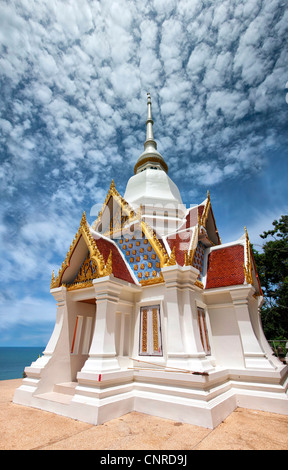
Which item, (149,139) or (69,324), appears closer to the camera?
(69,324)

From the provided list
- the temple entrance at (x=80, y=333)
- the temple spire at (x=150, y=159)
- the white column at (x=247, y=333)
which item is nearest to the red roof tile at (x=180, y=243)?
the white column at (x=247, y=333)

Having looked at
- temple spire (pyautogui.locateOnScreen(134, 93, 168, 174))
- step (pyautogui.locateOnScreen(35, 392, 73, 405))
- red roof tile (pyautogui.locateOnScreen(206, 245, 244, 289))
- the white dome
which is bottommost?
step (pyautogui.locateOnScreen(35, 392, 73, 405))

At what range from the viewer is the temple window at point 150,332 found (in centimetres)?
688

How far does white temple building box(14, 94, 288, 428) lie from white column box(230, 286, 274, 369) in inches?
1.1

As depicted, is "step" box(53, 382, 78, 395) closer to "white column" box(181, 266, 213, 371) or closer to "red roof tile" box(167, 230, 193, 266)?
"white column" box(181, 266, 213, 371)

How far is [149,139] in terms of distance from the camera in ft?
56.9

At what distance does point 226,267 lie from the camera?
27.8ft

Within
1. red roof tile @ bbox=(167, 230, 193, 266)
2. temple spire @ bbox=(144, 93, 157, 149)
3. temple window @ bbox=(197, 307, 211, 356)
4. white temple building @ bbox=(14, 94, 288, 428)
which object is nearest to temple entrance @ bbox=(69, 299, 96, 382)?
white temple building @ bbox=(14, 94, 288, 428)

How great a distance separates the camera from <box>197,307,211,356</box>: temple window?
24.3 feet

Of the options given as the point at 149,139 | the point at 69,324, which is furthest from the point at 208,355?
the point at 149,139

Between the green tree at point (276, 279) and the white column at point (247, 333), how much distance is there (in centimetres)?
1469

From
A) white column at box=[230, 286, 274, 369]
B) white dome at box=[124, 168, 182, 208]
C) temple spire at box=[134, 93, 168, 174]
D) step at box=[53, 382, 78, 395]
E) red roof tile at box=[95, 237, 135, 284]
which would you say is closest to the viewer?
step at box=[53, 382, 78, 395]
